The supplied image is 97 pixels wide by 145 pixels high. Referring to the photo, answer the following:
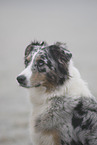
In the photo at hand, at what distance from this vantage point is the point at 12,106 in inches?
417

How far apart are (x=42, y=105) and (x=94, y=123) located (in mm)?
1005

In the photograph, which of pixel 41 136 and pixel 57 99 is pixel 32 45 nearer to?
pixel 57 99

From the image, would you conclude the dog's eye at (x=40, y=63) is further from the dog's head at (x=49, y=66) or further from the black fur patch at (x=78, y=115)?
the black fur patch at (x=78, y=115)

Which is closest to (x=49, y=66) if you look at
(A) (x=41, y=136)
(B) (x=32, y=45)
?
(B) (x=32, y=45)

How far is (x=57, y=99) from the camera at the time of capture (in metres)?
4.53

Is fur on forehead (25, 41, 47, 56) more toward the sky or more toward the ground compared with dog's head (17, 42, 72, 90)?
more toward the sky

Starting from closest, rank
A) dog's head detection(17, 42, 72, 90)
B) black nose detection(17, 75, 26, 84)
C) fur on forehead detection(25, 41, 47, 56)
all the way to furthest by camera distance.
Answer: black nose detection(17, 75, 26, 84), dog's head detection(17, 42, 72, 90), fur on forehead detection(25, 41, 47, 56)

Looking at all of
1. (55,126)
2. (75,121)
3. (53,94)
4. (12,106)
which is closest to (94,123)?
(75,121)

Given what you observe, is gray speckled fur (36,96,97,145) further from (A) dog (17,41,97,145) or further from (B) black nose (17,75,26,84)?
(B) black nose (17,75,26,84)

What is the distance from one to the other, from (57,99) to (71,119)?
49 cm

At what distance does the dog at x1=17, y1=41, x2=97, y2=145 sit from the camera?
407 cm

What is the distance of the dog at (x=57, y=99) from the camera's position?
407cm

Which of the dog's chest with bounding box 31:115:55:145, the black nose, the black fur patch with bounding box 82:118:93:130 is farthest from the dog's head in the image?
the black fur patch with bounding box 82:118:93:130

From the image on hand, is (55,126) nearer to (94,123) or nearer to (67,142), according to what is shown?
(67,142)
